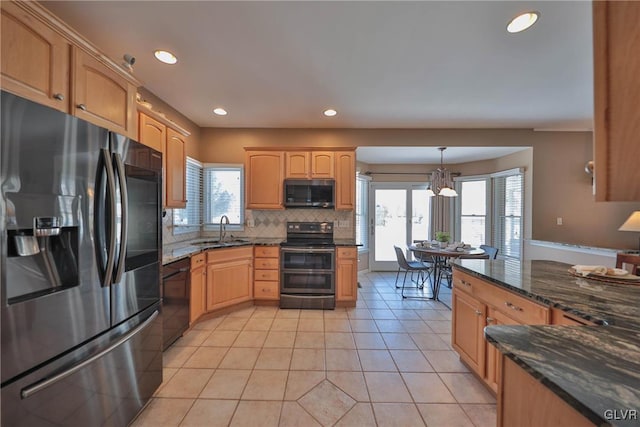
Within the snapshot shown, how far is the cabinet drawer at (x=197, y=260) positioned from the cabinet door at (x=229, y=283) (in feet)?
0.49

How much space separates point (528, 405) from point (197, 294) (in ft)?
9.62

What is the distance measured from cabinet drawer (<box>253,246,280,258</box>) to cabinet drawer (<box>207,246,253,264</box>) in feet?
0.27

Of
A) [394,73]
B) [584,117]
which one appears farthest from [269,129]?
[584,117]

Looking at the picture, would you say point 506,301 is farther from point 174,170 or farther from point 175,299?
point 174,170

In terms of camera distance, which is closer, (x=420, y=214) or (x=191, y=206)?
(x=191, y=206)

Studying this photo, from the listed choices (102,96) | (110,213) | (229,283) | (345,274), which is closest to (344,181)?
(345,274)

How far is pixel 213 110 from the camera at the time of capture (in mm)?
3428

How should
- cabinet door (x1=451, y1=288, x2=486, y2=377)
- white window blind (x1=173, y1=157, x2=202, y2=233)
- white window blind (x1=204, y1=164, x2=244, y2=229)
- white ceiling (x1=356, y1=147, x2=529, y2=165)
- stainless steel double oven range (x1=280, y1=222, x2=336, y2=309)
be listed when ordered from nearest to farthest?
cabinet door (x1=451, y1=288, x2=486, y2=377)
white window blind (x1=173, y1=157, x2=202, y2=233)
stainless steel double oven range (x1=280, y1=222, x2=336, y2=309)
white window blind (x1=204, y1=164, x2=244, y2=229)
white ceiling (x1=356, y1=147, x2=529, y2=165)

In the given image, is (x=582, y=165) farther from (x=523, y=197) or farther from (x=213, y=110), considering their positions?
(x=213, y=110)

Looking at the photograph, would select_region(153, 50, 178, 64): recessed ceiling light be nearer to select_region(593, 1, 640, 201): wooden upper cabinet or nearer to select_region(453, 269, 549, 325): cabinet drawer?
select_region(593, 1, 640, 201): wooden upper cabinet

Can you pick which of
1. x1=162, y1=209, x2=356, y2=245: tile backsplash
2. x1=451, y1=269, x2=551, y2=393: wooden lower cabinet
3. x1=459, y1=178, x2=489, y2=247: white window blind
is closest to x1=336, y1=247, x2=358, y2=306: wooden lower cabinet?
x1=162, y1=209, x2=356, y2=245: tile backsplash

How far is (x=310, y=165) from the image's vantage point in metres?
3.86

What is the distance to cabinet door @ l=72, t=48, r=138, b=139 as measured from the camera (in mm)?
→ 1470

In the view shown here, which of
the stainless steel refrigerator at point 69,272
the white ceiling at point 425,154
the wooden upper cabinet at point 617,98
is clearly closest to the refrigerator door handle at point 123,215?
the stainless steel refrigerator at point 69,272
